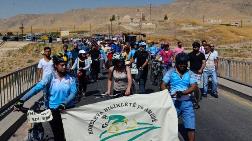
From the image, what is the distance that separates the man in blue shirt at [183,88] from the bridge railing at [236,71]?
10919 mm

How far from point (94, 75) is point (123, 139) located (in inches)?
633

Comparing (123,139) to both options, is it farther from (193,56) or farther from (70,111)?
(193,56)

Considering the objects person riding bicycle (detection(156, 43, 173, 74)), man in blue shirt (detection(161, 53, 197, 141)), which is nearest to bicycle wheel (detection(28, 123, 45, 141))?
man in blue shirt (detection(161, 53, 197, 141))

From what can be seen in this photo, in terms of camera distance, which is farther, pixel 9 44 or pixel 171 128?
pixel 9 44

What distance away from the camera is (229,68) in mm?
22078

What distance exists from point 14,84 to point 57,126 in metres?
7.27

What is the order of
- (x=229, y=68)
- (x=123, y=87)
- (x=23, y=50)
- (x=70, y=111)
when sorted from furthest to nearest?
(x=23, y=50)
(x=229, y=68)
(x=123, y=87)
(x=70, y=111)

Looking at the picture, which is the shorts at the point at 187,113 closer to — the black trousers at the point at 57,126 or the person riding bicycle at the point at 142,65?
the black trousers at the point at 57,126

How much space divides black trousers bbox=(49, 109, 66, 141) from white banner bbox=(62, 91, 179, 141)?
123 mm

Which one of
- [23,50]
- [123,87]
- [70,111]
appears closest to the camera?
[70,111]

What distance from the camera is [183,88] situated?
27.2 ft

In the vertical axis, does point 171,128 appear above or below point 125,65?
below

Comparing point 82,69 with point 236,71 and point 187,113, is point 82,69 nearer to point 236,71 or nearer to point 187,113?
point 236,71

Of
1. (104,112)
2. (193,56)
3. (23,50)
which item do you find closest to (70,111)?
(104,112)
